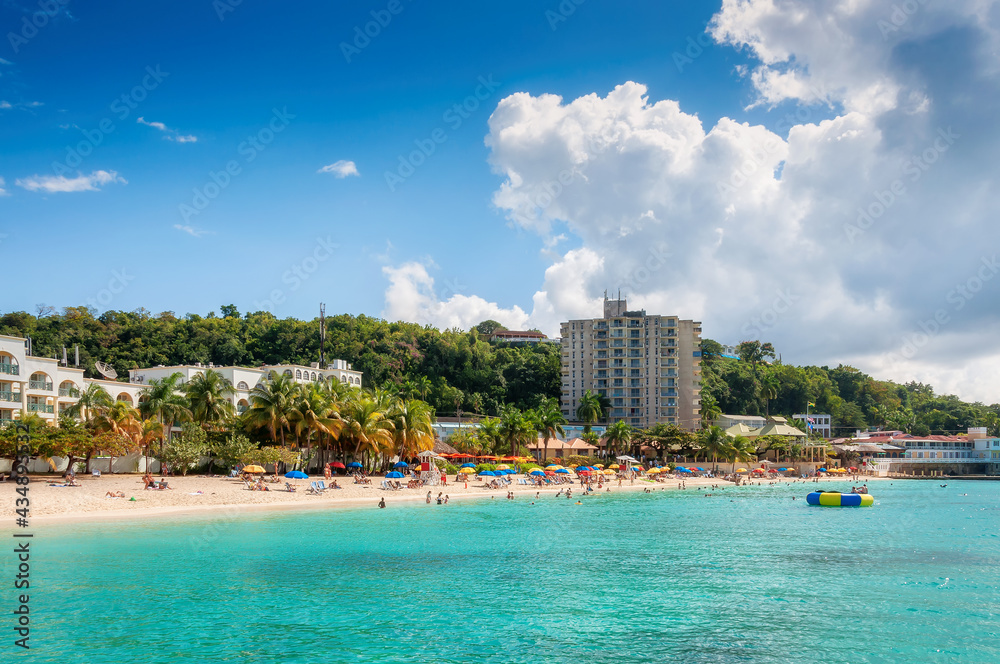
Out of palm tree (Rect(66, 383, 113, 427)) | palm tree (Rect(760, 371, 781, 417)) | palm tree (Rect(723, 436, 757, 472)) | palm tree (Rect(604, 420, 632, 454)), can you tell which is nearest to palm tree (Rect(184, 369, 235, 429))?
palm tree (Rect(66, 383, 113, 427))

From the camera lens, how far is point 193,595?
24.5 metres

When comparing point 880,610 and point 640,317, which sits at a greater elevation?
point 640,317

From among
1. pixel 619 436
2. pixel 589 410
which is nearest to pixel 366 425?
pixel 619 436

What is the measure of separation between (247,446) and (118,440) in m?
9.73

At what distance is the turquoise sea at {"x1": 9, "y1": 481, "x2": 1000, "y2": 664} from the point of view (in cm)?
1977

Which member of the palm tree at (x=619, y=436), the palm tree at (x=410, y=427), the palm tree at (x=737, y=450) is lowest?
the palm tree at (x=737, y=450)

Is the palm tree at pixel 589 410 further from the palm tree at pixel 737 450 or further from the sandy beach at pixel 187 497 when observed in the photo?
the sandy beach at pixel 187 497

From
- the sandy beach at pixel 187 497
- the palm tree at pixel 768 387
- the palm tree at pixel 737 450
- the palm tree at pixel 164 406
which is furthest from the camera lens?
the palm tree at pixel 768 387

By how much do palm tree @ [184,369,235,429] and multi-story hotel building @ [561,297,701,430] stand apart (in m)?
85.1

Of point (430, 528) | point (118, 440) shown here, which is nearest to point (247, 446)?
point (118, 440)

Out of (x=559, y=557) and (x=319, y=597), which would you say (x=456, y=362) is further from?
(x=319, y=597)

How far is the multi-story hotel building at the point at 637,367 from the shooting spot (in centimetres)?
13838

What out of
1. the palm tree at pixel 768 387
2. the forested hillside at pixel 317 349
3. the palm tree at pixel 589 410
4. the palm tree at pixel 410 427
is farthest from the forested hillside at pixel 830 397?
the palm tree at pixel 410 427

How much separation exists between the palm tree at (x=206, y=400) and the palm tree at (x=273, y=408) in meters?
2.93
